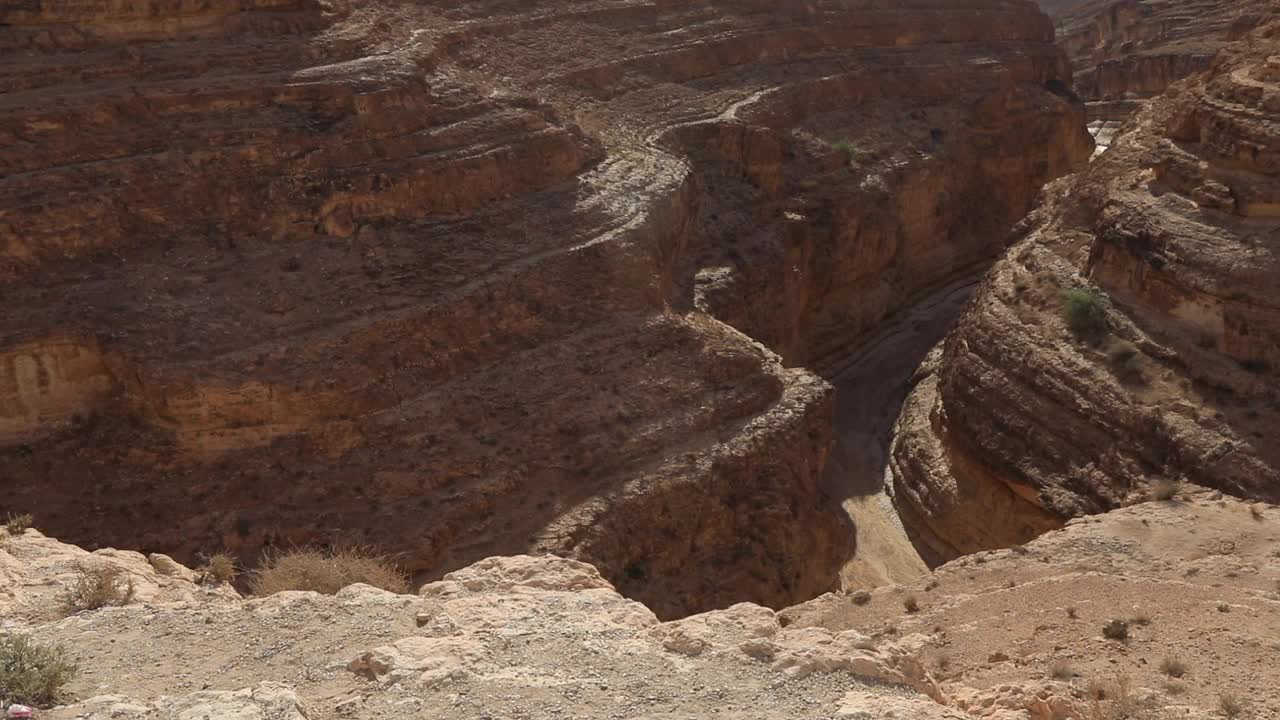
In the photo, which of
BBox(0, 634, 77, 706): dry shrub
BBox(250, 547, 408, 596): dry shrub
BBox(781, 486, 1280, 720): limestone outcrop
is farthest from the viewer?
BBox(250, 547, 408, 596): dry shrub

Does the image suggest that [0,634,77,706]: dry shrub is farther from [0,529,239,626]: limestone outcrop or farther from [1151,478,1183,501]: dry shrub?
[1151,478,1183,501]: dry shrub

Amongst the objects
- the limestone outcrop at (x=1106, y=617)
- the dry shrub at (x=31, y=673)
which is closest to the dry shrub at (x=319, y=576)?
the dry shrub at (x=31, y=673)

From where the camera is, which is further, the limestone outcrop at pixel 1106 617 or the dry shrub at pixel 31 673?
the limestone outcrop at pixel 1106 617

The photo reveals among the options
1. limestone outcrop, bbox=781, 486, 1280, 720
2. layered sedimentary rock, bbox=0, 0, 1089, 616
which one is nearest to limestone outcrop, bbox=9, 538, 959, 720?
limestone outcrop, bbox=781, 486, 1280, 720

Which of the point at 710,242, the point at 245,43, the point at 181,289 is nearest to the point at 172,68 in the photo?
the point at 245,43

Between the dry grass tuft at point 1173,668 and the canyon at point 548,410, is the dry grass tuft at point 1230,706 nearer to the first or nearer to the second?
the canyon at point 548,410

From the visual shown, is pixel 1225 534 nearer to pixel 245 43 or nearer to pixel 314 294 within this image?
pixel 314 294
